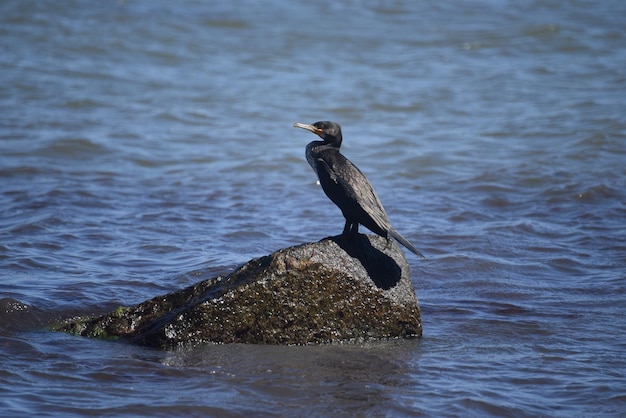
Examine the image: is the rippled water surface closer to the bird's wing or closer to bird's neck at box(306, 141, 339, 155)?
the bird's wing

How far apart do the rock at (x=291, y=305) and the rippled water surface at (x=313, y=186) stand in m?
0.14

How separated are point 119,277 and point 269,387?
2493mm

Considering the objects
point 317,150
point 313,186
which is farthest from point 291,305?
point 313,186

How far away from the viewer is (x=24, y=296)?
613 cm

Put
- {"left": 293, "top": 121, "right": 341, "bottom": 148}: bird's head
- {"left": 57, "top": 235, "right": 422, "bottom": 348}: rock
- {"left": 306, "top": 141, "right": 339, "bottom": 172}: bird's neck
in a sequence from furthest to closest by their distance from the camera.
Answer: {"left": 293, "top": 121, "right": 341, "bottom": 148}: bird's head → {"left": 306, "top": 141, "right": 339, "bottom": 172}: bird's neck → {"left": 57, "top": 235, "right": 422, "bottom": 348}: rock

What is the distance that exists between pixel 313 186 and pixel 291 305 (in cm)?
529

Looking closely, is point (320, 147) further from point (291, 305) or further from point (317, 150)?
point (291, 305)

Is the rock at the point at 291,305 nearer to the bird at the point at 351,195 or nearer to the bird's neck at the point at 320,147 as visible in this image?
the bird at the point at 351,195

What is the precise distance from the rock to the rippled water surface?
5.5 inches

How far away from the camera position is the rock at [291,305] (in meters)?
5.22

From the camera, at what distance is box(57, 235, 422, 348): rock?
522 centimetres

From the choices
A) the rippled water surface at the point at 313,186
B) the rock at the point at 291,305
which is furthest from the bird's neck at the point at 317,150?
the rippled water surface at the point at 313,186

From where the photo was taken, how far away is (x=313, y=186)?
10477 mm

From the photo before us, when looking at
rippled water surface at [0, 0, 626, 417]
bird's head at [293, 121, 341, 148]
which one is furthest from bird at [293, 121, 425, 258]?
rippled water surface at [0, 0, 626, 417]
